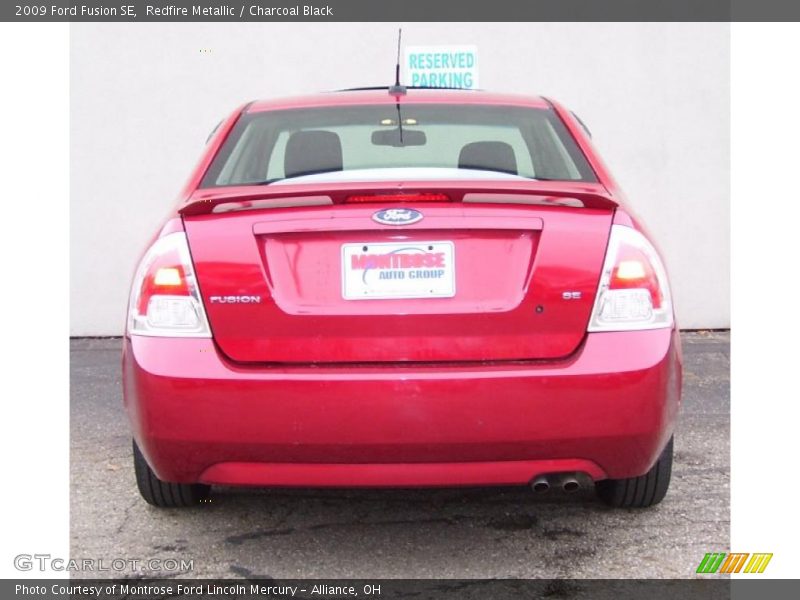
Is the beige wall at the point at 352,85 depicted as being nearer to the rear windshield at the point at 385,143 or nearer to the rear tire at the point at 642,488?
the rear windshield at the point at 385,143

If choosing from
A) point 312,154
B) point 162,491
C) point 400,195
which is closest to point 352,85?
point 312,154

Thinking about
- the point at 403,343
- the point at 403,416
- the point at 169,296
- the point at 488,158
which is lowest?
the point at 403,416

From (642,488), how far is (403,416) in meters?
1.27

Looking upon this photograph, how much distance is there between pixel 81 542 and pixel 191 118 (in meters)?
4.81

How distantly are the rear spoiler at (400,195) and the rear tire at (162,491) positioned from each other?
1.05 m

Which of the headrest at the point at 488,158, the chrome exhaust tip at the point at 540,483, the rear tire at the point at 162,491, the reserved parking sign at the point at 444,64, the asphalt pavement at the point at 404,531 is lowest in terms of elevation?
the asphalt pavement at the point at 404,531

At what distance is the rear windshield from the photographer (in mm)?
3277

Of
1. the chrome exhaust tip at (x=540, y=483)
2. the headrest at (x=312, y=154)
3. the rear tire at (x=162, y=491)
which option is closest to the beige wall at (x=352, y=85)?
the headrest at (x=312, y=154)

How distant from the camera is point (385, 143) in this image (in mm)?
3643

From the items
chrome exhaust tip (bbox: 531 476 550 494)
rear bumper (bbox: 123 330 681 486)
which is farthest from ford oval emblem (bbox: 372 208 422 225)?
chrome exhaust tip (bbox: 531 476 550 494)

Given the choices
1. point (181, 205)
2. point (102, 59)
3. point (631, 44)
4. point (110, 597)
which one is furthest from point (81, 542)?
point (631, 44)

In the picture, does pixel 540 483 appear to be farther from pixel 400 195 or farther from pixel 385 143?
pixel 385 143

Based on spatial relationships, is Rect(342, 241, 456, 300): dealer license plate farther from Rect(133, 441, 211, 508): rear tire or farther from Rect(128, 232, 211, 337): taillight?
Rect(133, 441, 211, 508): rear tire

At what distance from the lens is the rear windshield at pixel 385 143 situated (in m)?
A: 3.28
